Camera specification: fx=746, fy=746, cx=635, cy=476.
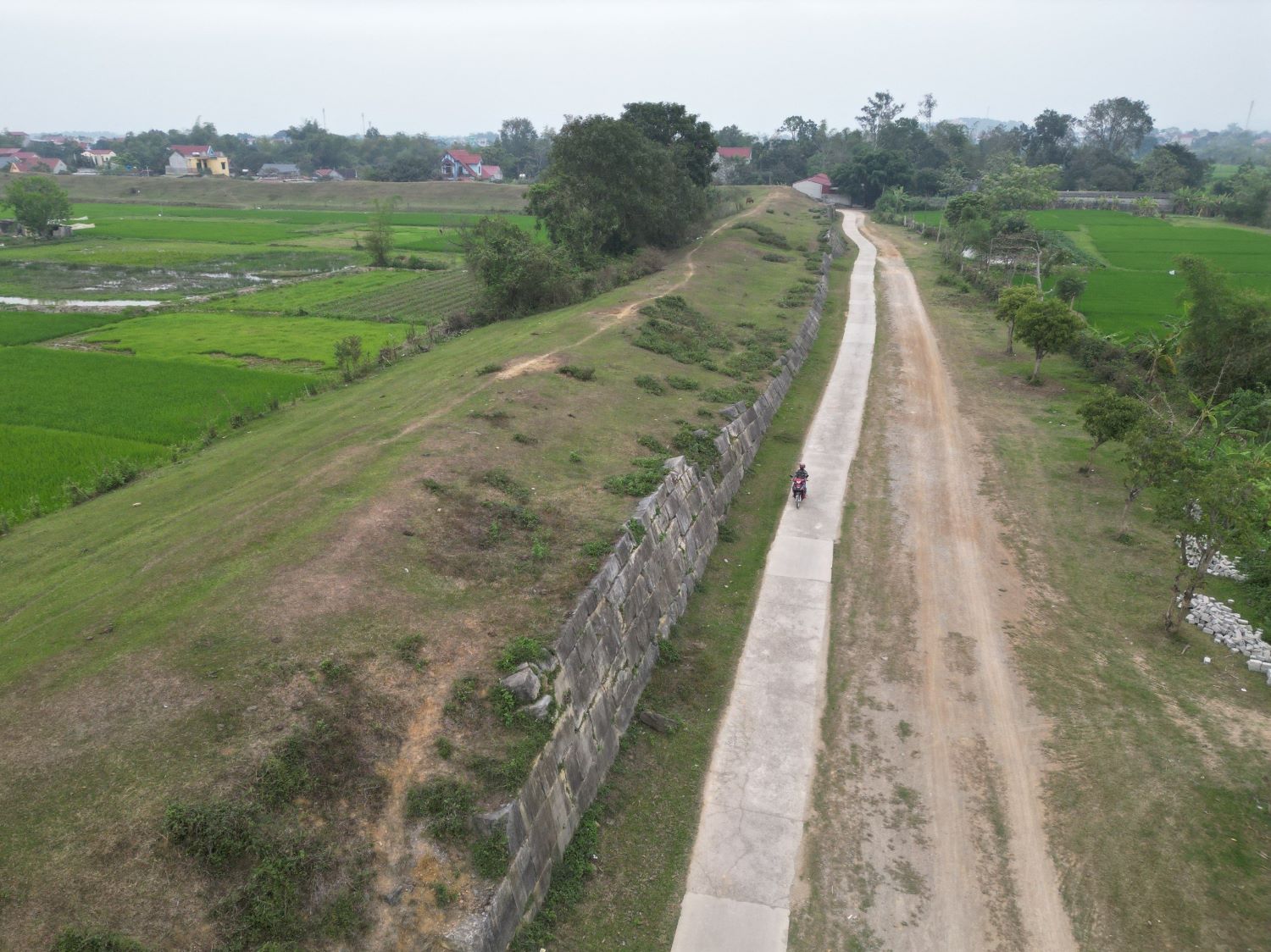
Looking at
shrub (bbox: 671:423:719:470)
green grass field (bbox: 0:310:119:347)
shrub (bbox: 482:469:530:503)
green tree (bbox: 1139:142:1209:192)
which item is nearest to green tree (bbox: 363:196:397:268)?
green grass field (bbox: 0:310:119:347)

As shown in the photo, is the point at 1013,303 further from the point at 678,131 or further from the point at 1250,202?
the point at 1250,202

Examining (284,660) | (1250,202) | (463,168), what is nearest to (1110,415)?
(284,660)

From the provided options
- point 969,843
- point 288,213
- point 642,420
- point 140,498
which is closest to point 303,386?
point 140,498

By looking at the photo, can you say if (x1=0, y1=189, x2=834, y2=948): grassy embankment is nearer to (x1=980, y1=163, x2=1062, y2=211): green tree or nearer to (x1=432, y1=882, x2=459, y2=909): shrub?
(x1=432, y1=882, x2=459, y2=909): shrub

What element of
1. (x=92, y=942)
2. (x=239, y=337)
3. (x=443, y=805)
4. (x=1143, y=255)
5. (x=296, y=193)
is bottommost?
(x=443, y=805)

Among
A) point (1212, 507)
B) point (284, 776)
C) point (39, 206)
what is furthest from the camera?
point (39, 206)
